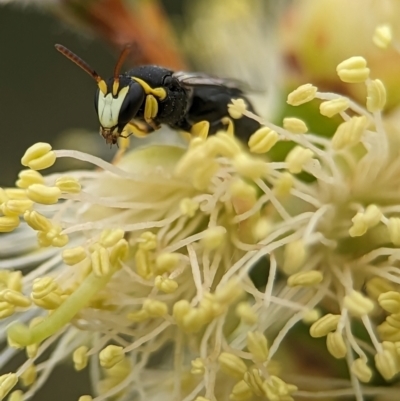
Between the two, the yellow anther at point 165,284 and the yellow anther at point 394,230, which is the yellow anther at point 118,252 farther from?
A: the yellow anther at point 394,230

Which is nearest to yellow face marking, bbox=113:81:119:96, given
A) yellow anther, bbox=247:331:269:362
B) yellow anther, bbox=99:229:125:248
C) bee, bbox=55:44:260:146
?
bee, bbox=55:44:260:146

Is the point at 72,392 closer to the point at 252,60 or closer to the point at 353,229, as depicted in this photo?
the point at 252,60

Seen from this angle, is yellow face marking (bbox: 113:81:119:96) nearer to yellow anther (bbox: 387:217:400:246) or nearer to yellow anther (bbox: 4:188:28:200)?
yellow anther (bbox: 4:188:28:200)

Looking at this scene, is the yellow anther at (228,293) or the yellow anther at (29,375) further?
the yellow anther at (29,375)

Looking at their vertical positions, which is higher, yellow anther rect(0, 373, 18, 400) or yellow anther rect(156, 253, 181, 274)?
yellow anther rect(156, 253, 181, 274)

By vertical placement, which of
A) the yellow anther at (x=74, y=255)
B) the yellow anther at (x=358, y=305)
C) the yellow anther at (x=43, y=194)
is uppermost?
the yellow anther at (x=43, y=194)

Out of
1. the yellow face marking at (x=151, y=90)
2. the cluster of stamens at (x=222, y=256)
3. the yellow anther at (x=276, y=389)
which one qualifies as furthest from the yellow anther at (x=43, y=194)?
the yellow anther at (x=276, y=389)

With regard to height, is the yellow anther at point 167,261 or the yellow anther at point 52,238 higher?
the yellow anther at point 52,238
